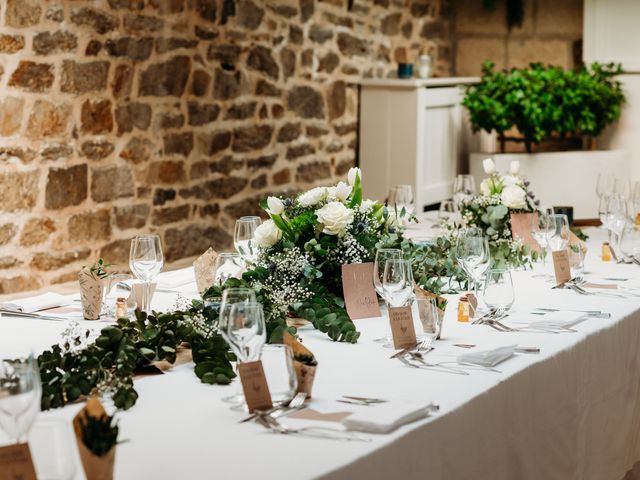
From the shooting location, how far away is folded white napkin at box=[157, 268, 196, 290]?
3.23 m

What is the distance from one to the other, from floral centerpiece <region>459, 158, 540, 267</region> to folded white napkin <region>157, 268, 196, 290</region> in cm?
101

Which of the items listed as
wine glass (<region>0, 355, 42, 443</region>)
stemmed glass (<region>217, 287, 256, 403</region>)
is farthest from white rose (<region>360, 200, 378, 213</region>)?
wine glass (<region>0, 355, 42, 443</region>)

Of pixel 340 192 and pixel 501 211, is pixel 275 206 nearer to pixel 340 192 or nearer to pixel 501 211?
pixel 340 192

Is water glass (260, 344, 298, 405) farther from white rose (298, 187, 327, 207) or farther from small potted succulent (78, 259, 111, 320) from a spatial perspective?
white rose (298, 187, 327, 207)

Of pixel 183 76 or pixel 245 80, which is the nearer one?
pixel 183 76

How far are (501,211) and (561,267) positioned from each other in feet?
1.39

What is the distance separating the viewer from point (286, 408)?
196 cm

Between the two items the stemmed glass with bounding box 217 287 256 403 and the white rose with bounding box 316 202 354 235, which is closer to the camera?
the stemmed glass with bounding box 217 287 256 403

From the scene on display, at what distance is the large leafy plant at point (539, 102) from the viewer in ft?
23.0

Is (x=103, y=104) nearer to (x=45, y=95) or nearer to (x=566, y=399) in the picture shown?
(x=45, y=95)

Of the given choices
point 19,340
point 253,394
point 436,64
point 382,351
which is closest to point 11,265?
point 19,340

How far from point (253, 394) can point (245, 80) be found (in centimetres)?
484

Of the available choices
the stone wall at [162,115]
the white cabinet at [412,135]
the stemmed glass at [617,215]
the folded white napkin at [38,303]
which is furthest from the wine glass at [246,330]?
the white cabinet at [412,135]

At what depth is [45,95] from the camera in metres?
5.14
